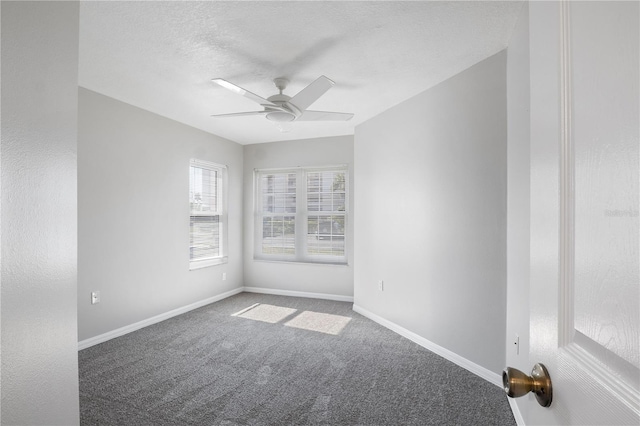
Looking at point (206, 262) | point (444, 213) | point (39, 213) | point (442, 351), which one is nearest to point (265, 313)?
point (206, 262)

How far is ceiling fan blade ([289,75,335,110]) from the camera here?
2.37 m

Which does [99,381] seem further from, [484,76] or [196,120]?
[484,76]

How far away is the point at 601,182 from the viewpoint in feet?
1.34

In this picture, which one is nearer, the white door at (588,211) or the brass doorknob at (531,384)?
the white door at (588,211)

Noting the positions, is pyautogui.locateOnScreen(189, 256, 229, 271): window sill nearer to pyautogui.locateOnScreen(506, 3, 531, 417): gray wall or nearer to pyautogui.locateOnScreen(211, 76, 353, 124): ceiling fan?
pyautogui.locateOnScreen(211, 76, 353, 124): ceiling fan

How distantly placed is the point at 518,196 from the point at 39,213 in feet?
8.03

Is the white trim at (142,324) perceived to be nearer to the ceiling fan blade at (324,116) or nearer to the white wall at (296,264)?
the white wall at (296,264)

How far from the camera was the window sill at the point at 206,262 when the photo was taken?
447 centimetres

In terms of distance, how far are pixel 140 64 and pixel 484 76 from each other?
274cm

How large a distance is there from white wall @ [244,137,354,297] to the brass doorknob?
4280 mm

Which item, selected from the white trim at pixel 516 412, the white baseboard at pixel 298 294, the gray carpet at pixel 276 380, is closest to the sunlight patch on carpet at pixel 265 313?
the gray carpet at pixel 276 380

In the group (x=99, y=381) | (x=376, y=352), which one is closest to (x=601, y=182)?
(x=376, y=352)

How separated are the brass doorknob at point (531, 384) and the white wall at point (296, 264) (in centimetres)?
428

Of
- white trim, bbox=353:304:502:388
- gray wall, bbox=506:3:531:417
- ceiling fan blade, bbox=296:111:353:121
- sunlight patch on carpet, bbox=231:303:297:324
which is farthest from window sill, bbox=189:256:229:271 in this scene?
gray wall, bbox=506:3:531:417
